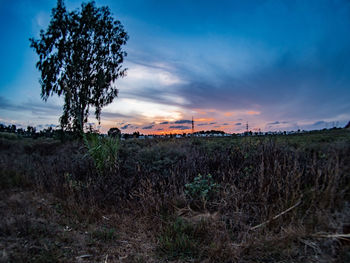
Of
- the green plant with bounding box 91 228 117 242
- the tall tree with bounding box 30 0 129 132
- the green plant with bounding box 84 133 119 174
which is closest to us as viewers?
the green plant with bounding box 91 228 117 242

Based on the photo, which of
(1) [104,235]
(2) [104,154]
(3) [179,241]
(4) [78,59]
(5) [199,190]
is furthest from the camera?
(4) [78,59]

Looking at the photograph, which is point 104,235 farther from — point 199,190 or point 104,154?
point 104,154

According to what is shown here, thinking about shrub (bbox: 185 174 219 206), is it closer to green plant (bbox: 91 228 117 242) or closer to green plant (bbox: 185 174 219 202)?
green plant (bbox: 185 174 219 202)

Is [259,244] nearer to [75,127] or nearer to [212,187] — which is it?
→ [212,187]

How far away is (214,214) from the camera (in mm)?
3885

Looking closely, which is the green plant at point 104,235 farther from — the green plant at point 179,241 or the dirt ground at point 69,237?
the green plant at point 179,241

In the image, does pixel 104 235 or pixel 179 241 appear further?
pixel 104 235

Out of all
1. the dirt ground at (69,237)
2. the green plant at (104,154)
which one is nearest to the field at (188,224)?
the dirt ground at (69,237)

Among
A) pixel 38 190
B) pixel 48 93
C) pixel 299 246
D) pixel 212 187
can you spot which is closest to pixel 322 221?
pixel 299 246

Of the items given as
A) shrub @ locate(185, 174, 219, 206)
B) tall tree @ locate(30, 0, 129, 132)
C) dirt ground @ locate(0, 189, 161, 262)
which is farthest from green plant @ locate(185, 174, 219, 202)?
tall tree @ locate(30, 0, 129, 132)

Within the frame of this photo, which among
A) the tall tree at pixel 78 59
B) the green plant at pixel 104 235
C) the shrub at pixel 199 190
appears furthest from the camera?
the tall tree at pixel 78 59

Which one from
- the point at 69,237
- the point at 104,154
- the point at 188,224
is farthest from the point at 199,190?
the point at 104,154

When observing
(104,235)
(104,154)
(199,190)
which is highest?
(104,154)

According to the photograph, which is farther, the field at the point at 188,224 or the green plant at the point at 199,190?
the green plant at the point at 199,190
